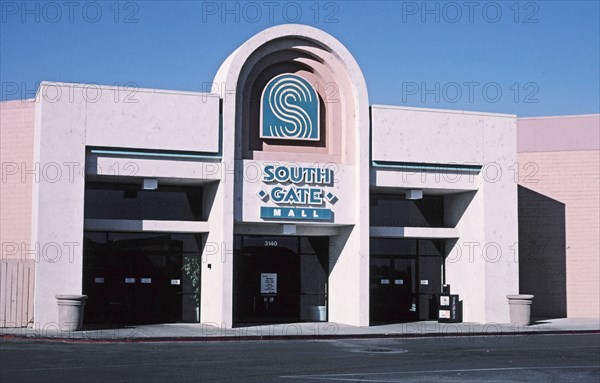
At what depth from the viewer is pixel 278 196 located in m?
28.7

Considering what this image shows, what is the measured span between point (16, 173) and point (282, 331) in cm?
1107

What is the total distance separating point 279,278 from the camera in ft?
102

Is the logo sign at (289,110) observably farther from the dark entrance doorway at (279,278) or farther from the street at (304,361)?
the street at (304,361)

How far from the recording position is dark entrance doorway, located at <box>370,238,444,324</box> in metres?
32.5

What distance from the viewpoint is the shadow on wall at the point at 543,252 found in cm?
3569

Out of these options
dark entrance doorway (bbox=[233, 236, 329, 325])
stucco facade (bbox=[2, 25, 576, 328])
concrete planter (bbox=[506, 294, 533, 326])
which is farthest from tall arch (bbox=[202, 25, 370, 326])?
concrete planter (bbox=[506, 294, 533, 326])

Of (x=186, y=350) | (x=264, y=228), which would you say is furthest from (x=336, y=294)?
(x=186, y=350)

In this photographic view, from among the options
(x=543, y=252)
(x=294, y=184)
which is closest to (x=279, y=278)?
(x=294, y=184)

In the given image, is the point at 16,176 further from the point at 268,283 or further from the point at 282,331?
the point at 282,331

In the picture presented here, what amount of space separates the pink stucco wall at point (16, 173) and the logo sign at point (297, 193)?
8.32m

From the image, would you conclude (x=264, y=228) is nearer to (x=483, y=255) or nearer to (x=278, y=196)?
(x=278, y=196)

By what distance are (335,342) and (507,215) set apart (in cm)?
1039

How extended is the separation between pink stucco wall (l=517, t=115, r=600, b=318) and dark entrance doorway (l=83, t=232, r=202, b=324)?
614 inches

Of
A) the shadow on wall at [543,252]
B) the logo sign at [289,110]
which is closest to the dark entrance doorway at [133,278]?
the logo sign at [289,110]
